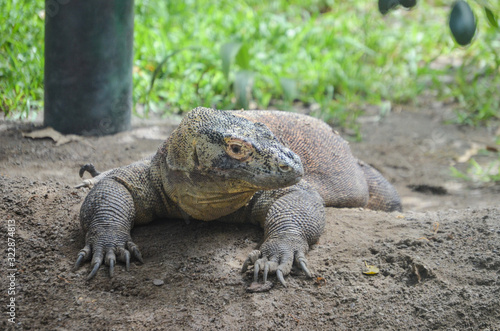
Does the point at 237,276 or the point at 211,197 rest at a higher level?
the point at 211,197

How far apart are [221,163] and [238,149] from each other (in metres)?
0.11

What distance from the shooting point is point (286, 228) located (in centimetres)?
302

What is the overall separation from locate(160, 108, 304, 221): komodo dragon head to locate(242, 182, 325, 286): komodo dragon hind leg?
0.80 ft

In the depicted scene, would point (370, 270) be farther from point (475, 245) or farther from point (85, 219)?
point (85, 219)

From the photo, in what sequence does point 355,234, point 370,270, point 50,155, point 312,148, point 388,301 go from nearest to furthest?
1. point 388,301
2. point 370,270
3. point 355,234
4. point 312,148
5. point 50,155

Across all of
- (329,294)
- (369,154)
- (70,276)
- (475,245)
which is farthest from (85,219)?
(369,154)

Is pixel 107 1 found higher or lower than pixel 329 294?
higher

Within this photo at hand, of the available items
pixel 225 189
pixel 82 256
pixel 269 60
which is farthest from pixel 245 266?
pixel 269 60

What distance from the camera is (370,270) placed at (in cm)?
284

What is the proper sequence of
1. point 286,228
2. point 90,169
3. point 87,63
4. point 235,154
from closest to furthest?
point 235,154 → point 286,228 → point 90,169 → point 87,63

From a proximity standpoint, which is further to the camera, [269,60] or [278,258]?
[269,60]

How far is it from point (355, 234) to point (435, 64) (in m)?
6.41

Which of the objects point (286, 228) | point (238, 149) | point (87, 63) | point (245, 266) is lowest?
point (245, 266)

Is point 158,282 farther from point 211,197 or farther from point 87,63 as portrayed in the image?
point 87,63
